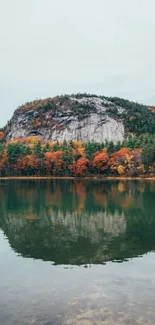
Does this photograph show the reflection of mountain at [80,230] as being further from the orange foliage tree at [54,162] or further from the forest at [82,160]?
the orange foliage tree at [54,162]

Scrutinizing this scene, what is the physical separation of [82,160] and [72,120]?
7434 cm

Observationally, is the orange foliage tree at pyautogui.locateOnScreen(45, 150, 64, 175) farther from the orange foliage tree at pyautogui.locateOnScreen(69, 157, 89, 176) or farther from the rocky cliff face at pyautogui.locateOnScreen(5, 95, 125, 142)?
the rocky cliff face at pyautogui.locateOnScreen(5, 95, 125, 142)

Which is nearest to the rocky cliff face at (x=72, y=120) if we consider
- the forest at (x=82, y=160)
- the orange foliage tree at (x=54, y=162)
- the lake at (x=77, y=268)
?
the forest at (x=82, y=160)

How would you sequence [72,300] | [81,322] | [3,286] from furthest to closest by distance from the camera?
[3,286]
[72,300]
[81,322]

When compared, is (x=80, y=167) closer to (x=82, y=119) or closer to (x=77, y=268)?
(x=82, y=119)

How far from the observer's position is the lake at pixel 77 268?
11.1 m

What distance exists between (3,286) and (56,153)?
88273mm

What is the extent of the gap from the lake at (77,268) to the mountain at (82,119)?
5246 inches

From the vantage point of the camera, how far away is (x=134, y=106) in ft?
593

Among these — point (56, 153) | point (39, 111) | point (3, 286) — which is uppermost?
point (39, 111)

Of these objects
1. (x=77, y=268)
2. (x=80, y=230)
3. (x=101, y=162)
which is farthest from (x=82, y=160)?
(x=77, y=268)

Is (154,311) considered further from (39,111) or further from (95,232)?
(39,111)

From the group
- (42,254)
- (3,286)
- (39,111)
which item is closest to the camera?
(3,286)

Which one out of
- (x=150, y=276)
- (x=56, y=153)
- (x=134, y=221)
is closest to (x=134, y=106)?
(x=56, y=153)
